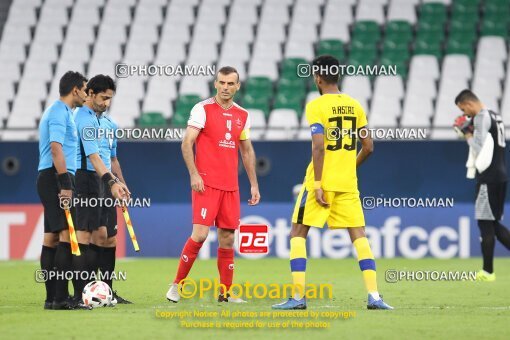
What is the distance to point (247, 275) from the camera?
14445mm

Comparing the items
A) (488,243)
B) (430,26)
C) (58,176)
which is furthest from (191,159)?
(430,26)

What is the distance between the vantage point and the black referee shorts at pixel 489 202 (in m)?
13.6

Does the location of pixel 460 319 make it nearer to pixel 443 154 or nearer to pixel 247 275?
pixel 247 275

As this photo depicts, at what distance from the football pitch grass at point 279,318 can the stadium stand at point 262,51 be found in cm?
645

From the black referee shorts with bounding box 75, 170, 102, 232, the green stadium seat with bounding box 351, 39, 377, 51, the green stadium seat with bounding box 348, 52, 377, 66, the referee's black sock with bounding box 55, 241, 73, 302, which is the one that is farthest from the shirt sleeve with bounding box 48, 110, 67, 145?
the green stadium seat with bounding box 351, 39, 377, 51

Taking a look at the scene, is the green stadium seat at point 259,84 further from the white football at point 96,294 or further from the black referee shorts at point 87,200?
the white football at point 96,294

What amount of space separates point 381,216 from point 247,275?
3761 mm

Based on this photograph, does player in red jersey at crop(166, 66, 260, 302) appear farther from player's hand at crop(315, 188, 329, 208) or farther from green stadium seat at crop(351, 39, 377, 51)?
green stadium seat at crop(351, 39, 377, 51)

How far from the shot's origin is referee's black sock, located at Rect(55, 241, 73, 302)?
32.5 feet

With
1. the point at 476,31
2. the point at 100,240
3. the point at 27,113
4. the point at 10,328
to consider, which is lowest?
the point at 10,328

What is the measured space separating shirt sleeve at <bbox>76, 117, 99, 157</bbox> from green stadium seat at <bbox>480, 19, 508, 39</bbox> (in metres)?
13.9

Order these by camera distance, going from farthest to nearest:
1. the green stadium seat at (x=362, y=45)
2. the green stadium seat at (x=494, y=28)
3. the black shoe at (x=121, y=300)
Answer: the green stadium seat at (x=494, y=28) < the green stadium seat at (x=362, y=45) < the black shoe at (x=121, y=300)

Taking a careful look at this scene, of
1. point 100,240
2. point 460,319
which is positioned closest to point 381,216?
point 100,240

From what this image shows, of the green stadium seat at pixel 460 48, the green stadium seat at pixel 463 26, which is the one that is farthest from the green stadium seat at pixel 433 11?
the green stadium seat at pixel 460 48
